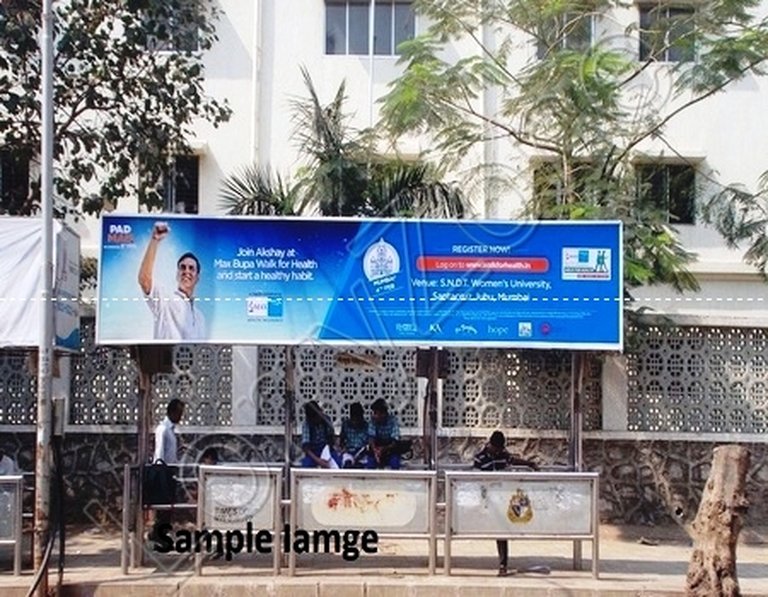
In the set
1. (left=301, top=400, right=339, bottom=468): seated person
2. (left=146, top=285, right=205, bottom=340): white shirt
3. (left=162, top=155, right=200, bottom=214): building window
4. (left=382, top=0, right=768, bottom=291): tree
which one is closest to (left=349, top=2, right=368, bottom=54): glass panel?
(left=162, top=155, right=200, bottom=214): building window

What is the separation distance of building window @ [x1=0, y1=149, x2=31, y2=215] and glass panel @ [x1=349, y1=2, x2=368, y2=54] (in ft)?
19.1

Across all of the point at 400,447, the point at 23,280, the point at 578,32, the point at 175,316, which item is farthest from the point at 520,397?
the point at 23,280

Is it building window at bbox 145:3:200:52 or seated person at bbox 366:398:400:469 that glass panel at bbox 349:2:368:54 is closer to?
building window at bbox 145:3:200:52

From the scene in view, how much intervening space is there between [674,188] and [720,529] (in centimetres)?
878

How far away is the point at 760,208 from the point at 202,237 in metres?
7.39

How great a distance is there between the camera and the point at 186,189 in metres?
17.2

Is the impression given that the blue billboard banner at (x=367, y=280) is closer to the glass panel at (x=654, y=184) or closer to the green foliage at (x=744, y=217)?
the glass panel at (x=654, y=184)

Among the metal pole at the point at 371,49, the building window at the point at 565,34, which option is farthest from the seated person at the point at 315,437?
the metal pole at the point at 371,49

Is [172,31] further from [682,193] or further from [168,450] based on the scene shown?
[682,193]

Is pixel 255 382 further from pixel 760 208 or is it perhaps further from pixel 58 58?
pixel 760 208

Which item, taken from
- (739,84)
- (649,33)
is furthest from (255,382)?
(739,84)

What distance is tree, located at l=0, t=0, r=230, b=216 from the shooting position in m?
12.5

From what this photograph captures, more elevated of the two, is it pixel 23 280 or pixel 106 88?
pixel 106 88

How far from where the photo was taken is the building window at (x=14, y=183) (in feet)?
43.0
